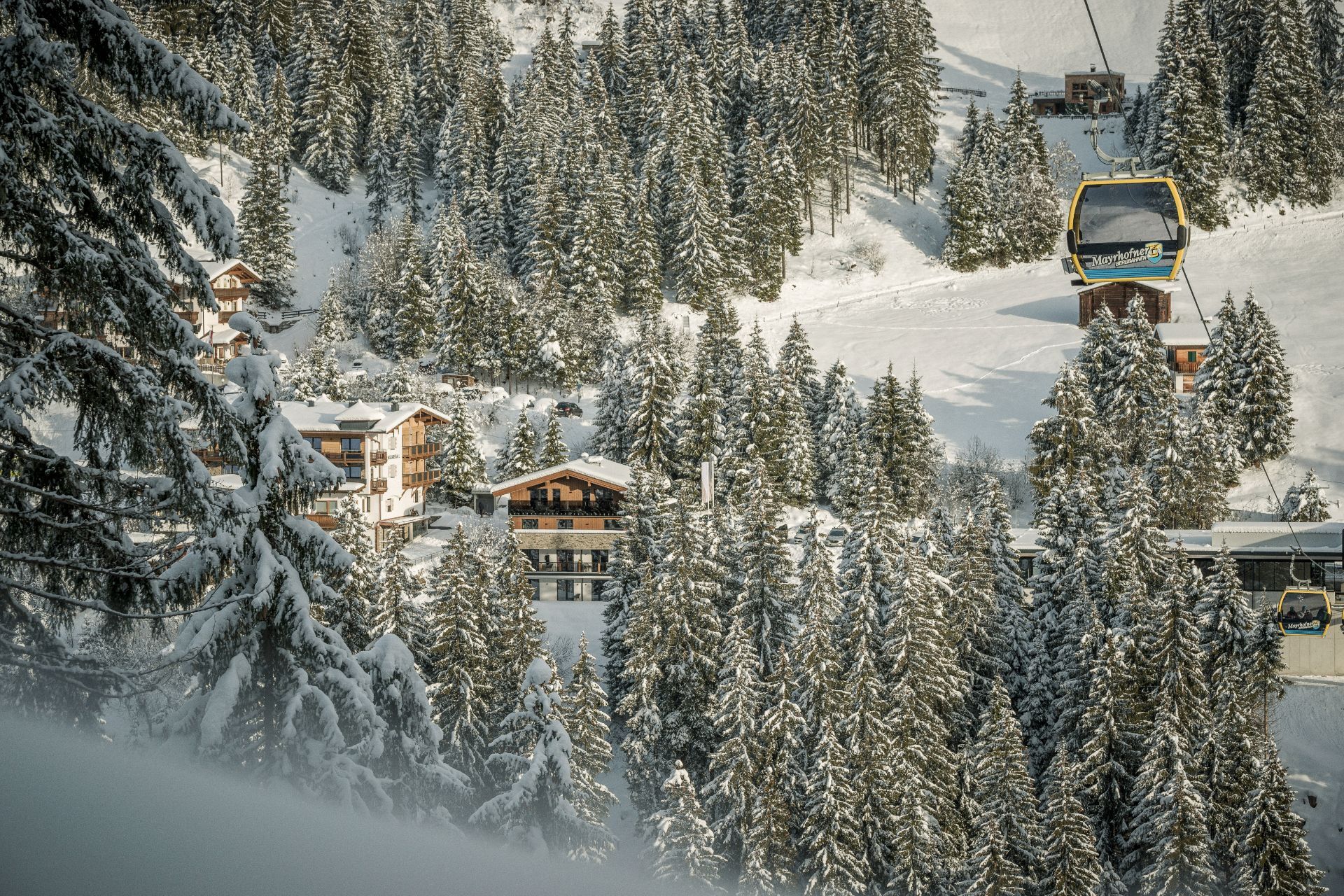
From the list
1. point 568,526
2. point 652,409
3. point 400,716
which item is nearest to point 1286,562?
point 652,409

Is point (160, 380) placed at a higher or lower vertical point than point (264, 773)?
higher

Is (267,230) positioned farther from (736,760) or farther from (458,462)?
(736,760)

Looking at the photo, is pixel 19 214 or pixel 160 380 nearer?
pixel 19 214

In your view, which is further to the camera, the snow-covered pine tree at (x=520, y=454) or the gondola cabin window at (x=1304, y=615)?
the snow-covered pine tree at (x=520, y=454)

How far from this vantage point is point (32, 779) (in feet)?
8.22

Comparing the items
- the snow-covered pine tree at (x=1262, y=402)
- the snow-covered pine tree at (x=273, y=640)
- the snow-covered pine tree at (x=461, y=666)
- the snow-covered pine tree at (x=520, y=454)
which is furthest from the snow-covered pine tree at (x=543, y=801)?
the snow-covered pine tree at (x=1262, y=402)

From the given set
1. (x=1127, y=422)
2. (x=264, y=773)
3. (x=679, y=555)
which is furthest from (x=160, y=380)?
(x=1127, y=422)

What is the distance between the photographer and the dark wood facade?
206ft

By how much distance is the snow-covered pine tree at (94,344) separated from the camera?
606 centimetres

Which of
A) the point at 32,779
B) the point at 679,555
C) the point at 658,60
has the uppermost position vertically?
the point at 658,60

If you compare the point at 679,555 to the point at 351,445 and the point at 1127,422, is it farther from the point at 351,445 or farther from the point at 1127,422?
the point at 1127,422

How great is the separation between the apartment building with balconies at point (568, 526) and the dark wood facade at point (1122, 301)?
102 feet

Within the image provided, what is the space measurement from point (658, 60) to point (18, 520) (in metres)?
89.8

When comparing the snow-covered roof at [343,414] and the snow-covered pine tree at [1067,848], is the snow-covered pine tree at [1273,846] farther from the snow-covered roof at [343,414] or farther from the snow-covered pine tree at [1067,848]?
the snow-covered roof at [343,414]
